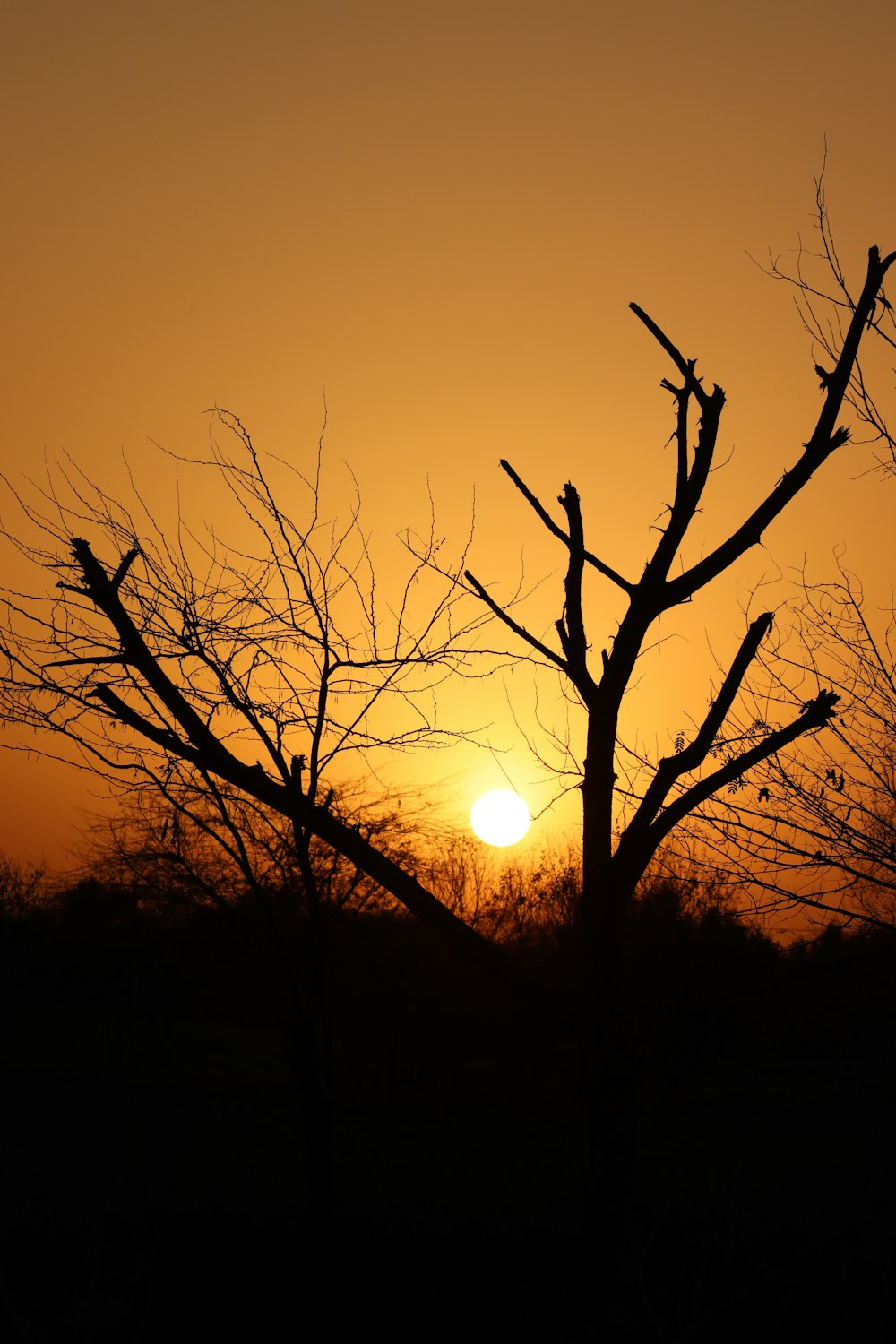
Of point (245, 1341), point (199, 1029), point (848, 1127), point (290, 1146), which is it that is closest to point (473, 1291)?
point (245, 1341)

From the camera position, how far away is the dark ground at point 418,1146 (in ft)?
22.3

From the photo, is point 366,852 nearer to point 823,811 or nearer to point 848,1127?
point 823,811

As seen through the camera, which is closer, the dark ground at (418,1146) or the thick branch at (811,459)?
the thick branch at (811,459)

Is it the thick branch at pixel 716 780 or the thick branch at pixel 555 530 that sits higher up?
the thick branch at pixel 555 530

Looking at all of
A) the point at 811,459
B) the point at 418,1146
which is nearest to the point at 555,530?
the point at 811,459

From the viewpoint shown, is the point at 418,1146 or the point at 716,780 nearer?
the point at 716,780

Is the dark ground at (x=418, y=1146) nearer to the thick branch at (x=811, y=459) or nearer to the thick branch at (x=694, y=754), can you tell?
the thick branch at (x=694, y=754)

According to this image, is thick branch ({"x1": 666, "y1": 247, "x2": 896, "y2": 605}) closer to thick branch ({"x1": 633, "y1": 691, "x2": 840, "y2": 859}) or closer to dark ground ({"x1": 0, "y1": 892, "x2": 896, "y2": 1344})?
thick branch ({"x1": 633, "y1": 691, "x2": 840, "y2": 859})

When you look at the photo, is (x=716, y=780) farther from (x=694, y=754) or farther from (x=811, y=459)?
(x=811, y=459)

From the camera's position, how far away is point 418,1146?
786 inches

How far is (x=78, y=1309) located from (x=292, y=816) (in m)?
2.25

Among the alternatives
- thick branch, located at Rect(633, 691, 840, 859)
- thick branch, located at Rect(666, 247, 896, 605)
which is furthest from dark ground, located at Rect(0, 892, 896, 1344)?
thick branch, located at Rect(666, 247, 896, 605)

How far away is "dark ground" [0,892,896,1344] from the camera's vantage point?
679 cm

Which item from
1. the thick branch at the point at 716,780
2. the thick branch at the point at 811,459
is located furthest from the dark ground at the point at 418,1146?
the thick branch at the point at 811,459
